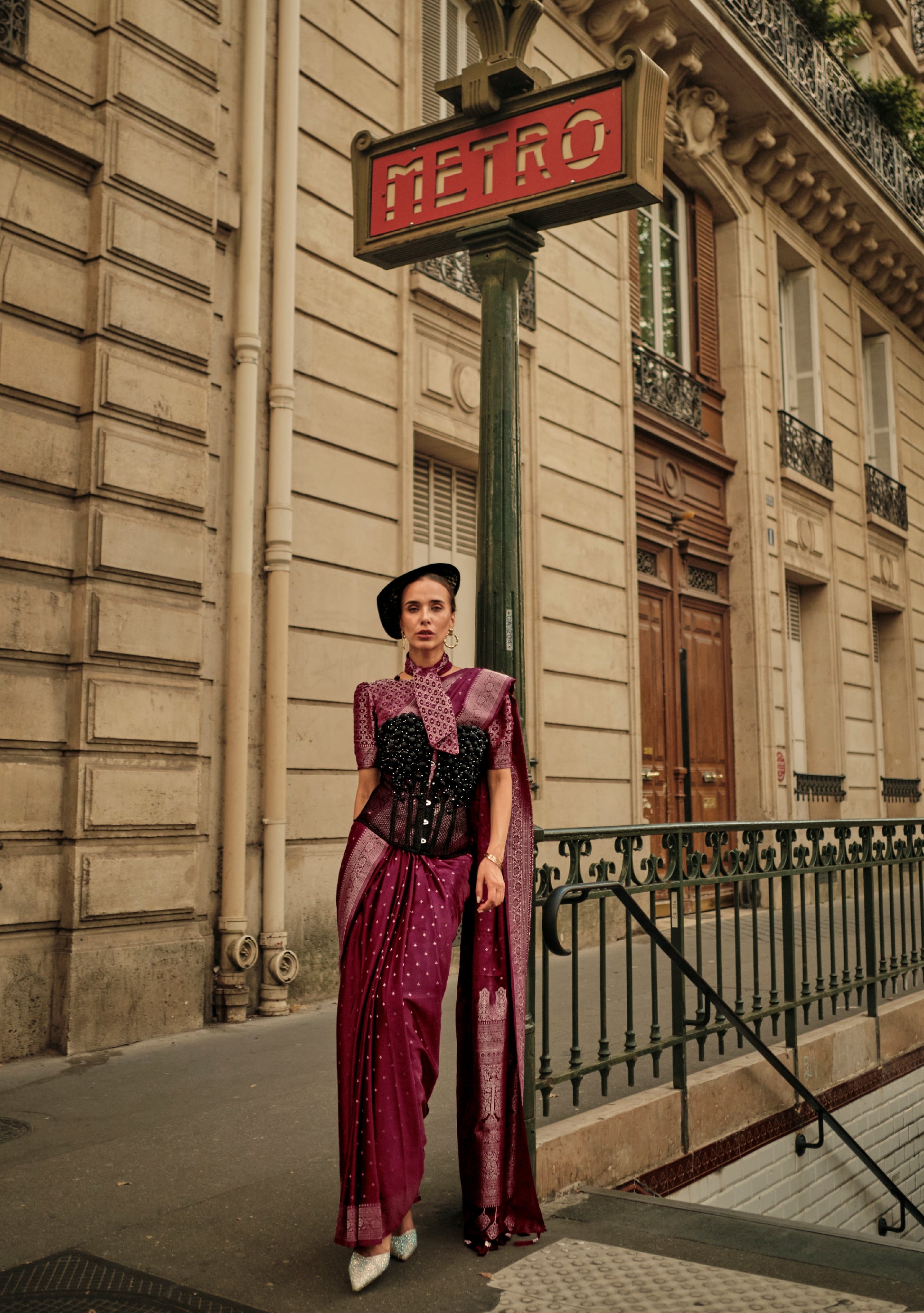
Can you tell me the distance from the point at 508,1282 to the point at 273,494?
4.93m

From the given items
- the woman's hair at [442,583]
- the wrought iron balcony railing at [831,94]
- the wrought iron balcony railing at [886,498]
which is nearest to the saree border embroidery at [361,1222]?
the woman's hair at [442,583]

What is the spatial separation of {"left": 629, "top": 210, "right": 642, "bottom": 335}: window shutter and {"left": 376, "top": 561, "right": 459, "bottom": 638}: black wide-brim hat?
8.37m

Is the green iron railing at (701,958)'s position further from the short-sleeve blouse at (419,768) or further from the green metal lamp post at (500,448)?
the green metal lamp post at (500,448)

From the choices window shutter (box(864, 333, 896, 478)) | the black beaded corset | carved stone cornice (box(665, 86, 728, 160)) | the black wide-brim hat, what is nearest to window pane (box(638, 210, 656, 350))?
carved stone cornice (box(665, 86, 728, 160))

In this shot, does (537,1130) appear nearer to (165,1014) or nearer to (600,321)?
(165,1014)

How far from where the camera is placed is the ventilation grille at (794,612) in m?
14.2

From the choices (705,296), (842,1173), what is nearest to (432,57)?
(705,296)

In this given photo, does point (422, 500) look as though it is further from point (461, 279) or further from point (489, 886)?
point (489, 886)

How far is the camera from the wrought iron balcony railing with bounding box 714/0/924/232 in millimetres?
12906

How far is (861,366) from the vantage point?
16328 millimetres

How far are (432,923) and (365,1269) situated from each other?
2.82ft

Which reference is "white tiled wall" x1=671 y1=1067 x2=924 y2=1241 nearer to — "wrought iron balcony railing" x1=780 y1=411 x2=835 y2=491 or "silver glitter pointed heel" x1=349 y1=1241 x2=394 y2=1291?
"silver glitter pointed heel" x1=349 y1=1241 x2=394 y2=1291

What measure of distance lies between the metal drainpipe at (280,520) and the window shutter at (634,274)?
4514mm

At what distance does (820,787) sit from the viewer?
44.7 ft
